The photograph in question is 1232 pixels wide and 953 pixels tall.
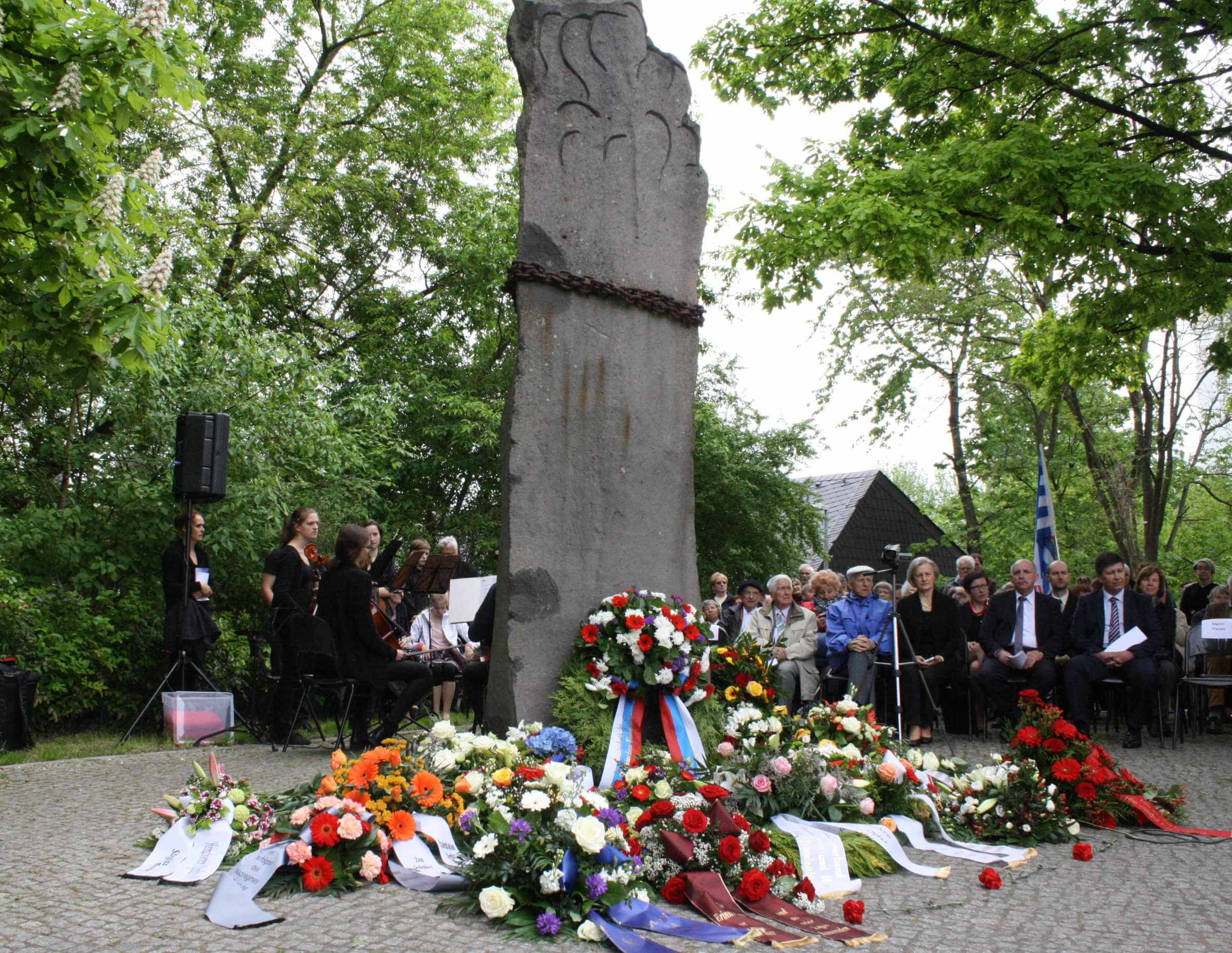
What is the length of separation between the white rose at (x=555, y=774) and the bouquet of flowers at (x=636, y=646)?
1087mm

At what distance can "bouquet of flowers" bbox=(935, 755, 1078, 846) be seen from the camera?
582 cm

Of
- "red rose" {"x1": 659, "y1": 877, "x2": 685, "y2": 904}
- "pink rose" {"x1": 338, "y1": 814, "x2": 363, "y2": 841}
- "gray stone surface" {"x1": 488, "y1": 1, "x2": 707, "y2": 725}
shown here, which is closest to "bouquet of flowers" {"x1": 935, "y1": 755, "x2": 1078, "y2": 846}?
"gray stone surface" {"x1": 488, "y1": 1, "x2": 707, "y2": 725}

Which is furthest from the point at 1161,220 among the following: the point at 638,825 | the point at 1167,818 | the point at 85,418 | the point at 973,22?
the point at 85,418

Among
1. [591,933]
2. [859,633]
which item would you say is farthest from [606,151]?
[859,633]

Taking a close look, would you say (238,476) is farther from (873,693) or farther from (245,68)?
(245,68)

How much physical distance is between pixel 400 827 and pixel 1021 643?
679cm

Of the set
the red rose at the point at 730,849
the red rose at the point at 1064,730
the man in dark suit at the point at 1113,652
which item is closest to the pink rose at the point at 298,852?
the red rose at the point at 730,849

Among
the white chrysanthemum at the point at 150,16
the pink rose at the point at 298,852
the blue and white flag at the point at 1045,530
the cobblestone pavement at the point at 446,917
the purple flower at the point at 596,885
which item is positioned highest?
the white chrysanthemum at the point at 150,16

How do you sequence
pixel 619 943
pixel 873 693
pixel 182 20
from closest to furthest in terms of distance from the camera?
pixel 619 943
pixel 873 693
pixel 182 20

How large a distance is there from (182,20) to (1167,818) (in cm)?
1901

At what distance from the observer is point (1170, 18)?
418 inches

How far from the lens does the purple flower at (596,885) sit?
403 cm

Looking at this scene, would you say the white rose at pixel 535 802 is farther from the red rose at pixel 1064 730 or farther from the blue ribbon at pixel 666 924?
the red rose at pixel 1064 730

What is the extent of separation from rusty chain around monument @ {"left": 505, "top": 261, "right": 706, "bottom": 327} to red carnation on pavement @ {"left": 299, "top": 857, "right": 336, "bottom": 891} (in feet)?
10.5
